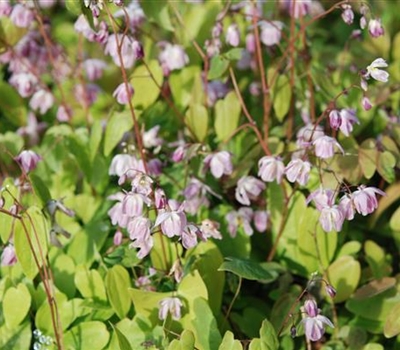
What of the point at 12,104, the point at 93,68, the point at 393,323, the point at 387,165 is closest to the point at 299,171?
the point at 387,165

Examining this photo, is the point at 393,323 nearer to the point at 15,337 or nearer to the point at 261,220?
the point at 261,220

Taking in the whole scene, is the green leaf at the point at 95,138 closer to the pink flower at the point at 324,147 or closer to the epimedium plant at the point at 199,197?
the epimedium plant at the point at 199,197

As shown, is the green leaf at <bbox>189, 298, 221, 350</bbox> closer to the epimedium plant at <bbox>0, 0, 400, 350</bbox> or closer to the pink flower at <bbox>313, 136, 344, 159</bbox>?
the epimedium plant at <bbox>0, 0, 400, 350</bbox>

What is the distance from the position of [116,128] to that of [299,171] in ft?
1.97

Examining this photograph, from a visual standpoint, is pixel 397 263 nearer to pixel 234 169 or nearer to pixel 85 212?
pixel 234 169

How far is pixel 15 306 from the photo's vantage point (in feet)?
6.28

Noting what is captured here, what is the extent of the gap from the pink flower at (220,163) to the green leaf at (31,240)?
464mm

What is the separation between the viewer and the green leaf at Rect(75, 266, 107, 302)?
1995 mm

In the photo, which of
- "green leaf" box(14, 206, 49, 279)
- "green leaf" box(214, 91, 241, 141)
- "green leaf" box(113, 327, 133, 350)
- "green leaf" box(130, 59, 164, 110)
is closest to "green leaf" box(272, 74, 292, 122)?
"green leaf" box(214, 91, 241, 141)

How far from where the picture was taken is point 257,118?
2.54m

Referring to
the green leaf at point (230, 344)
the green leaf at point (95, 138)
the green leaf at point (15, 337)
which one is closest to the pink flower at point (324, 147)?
the green leaf at point (230, 344)

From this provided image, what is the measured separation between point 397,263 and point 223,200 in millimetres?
542

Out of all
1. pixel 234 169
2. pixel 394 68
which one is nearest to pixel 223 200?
pixel 234 169

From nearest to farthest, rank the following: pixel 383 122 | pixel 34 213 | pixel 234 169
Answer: pixel 34 213 < pixel 234 169 < pixel 383 122
